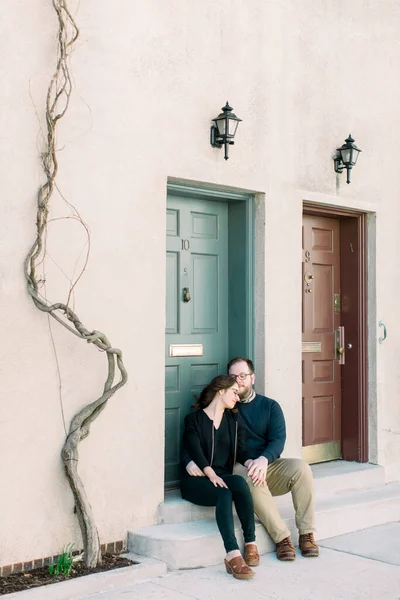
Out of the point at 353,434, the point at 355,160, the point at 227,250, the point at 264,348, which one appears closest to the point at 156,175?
the point at 227,250

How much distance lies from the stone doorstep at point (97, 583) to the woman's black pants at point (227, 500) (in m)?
0.42

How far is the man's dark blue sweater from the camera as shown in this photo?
5336 millimetres

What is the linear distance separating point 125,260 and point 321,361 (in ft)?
7.71

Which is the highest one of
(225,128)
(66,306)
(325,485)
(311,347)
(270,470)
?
(225,128)

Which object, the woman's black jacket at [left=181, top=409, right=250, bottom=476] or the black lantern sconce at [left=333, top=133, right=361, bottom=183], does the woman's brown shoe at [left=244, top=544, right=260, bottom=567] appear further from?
the black lantern sconce at [left=333, top=133, right=361, bottom=183]

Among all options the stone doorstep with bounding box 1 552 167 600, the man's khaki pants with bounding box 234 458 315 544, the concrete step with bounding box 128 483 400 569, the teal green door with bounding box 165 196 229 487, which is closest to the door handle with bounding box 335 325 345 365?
the concrete step with bounding box 128 483 400 569

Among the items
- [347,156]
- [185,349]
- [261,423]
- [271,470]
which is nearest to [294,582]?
[271,470]

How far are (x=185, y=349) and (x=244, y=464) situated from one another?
A: 92cm

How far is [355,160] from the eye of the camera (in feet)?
20.9

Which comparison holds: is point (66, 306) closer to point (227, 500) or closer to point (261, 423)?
point (227, 500)

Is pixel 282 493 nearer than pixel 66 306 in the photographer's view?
No

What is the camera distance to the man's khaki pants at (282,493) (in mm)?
4977

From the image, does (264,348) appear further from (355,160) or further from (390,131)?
(390,131)

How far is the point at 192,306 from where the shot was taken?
5.69 metres
